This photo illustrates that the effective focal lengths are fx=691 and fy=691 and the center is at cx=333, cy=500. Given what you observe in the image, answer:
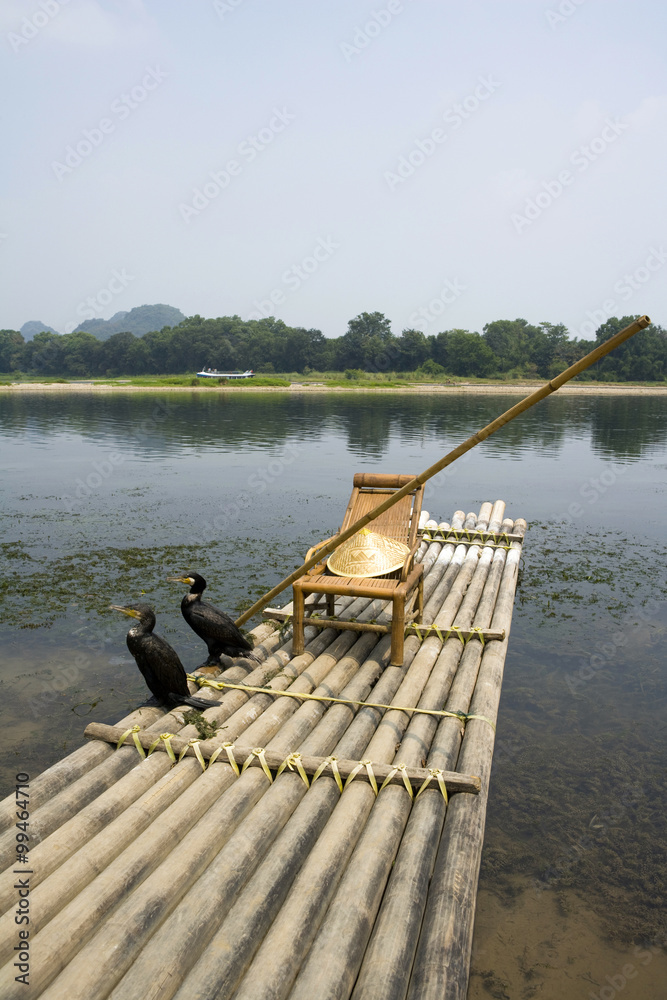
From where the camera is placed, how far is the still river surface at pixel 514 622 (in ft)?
15.5

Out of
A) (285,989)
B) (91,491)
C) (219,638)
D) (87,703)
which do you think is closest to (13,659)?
(87,703)

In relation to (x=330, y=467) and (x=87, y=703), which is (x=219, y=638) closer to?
(x=87, y=703)

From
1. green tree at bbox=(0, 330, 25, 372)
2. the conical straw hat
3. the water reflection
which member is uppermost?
green tree at bbox=(0, 330, 25, 372)

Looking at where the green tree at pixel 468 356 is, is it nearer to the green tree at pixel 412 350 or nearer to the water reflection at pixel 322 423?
the green tree at pixel 412 350

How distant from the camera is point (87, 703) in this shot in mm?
7227

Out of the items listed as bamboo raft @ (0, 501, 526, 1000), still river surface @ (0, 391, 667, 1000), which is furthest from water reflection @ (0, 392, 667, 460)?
bamboo raft @ (0, 501, 526, 1000)

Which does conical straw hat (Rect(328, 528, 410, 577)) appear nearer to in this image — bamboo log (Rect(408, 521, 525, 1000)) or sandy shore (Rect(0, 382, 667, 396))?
bamboo log (Rect(408, 521, 525, 1000))

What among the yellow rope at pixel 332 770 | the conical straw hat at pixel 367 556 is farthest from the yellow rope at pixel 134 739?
the conical straw hat at pixel 367 556

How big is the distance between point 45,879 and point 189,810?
87cm

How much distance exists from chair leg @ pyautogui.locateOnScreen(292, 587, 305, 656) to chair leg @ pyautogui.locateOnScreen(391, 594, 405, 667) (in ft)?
3.03

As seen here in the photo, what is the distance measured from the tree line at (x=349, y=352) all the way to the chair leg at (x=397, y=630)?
8457 cm

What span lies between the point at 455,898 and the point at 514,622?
6.38 m
